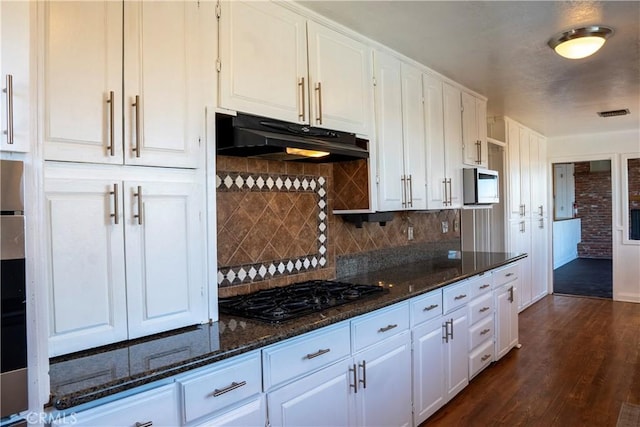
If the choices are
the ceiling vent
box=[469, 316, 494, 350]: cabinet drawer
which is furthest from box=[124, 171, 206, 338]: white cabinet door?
the ceiling vent

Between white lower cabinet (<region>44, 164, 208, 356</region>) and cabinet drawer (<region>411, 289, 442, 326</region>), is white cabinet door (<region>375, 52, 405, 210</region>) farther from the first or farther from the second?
white lower cabinet (<region>44, 164, 208, 356</region>)

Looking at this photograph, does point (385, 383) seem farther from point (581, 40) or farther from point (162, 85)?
point (581, 40)

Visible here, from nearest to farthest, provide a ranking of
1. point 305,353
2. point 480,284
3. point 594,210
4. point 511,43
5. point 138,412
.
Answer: point 138,412, point 305,353, point 511,43, point 480,284, point 594,210

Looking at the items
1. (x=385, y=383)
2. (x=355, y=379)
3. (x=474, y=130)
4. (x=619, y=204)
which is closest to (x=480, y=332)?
(x=385, y=383)

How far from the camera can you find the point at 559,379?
3.47m

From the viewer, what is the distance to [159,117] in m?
1.67

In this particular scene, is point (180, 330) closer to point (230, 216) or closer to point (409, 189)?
point (230, 216)

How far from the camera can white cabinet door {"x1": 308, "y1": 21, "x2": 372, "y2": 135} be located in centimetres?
240

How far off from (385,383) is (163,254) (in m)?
1.34

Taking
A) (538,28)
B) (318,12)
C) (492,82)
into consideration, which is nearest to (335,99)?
(318,12)

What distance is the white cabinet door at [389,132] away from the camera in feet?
9.46

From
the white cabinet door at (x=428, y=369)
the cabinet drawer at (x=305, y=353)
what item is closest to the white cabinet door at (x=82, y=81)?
the cabinet drawer at (x=305, y=353)

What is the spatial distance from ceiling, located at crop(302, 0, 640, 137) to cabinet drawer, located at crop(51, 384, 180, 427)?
1.95 meters

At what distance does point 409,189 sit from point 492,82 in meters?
1.37
